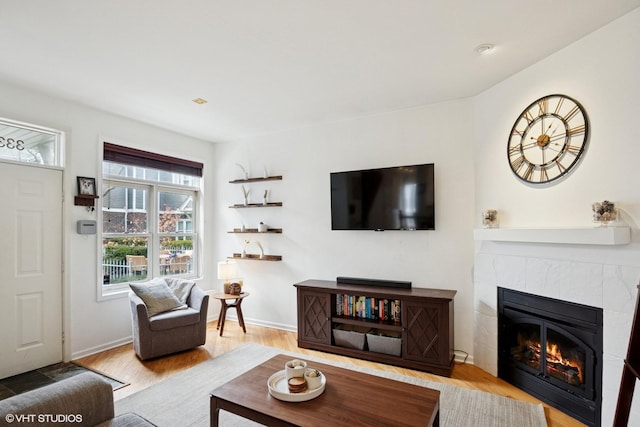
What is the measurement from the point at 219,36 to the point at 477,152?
2.57 metres

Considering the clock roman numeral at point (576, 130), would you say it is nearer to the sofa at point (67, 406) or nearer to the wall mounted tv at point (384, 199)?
the wall mounted tv at point (384, 199)

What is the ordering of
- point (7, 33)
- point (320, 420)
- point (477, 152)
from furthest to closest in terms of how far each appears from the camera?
point (477, 152) < point (7, 33) < point (320, 420)

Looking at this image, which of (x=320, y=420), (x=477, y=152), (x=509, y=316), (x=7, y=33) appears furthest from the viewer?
(x=477, y=152)

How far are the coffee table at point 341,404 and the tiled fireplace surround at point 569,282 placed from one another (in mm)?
1268

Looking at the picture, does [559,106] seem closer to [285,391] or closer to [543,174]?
[543,174]

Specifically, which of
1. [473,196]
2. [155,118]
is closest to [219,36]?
[155,118]

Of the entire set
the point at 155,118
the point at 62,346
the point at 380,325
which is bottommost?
the point at 62,346

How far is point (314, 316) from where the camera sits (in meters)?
3.86

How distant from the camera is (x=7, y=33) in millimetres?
2346

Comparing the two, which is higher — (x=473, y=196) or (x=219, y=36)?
(x=219, y=36)

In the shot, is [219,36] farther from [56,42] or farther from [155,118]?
[155,118]

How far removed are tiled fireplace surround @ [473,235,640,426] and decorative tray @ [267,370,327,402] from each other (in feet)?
6.20

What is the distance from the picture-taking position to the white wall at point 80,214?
11.0 ft
